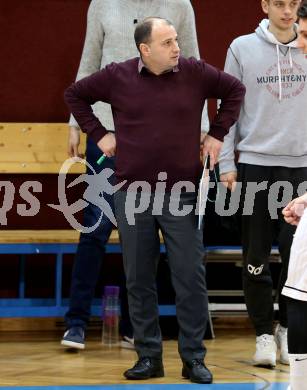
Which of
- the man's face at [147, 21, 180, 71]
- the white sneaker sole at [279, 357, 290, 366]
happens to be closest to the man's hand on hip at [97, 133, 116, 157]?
the man's face at [147, 21, 180, 71]

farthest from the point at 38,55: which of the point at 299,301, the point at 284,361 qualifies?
the point at 299,301

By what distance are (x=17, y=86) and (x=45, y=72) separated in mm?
196

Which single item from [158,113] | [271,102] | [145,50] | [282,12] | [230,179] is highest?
[282,12]

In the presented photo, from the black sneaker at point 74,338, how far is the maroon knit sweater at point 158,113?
1124mm

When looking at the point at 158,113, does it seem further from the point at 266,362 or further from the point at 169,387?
the point at 266,362

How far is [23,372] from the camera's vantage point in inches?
179

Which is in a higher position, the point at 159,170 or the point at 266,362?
the point at 159,170

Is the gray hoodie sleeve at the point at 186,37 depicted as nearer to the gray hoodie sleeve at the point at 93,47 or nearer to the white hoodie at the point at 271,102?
the white hoodie at the point at 271,102

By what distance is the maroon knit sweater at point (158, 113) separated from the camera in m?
4.27

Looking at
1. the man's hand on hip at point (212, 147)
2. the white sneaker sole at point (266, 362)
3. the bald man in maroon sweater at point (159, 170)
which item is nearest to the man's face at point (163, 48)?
the bald man in maroon sweater at point (159, 170)

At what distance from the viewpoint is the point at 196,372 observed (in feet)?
13.9

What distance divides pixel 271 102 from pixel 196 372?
130 cm

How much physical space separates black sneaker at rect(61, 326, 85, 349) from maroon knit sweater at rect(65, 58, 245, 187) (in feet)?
3.69

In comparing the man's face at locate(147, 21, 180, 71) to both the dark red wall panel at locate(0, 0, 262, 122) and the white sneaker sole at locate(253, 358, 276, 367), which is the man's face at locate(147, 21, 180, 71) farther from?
the dark red wall panel at locate(0, 0, 262, 122)
